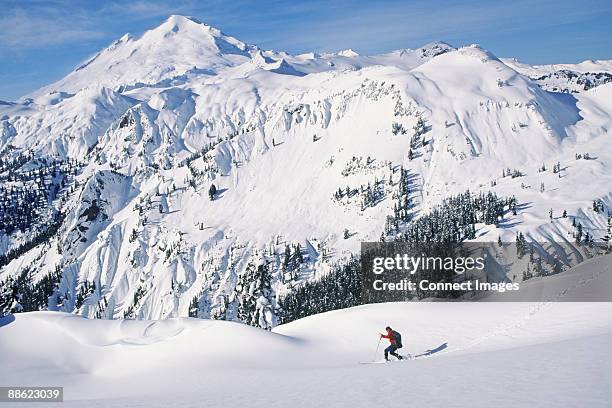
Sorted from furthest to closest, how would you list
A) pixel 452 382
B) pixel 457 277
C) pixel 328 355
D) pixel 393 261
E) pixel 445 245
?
pixel 393 261 → pixel 445 245 → pixel 457 277 → pixel 328 355 → pixel 452 382

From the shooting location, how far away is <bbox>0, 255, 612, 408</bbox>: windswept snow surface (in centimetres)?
1457

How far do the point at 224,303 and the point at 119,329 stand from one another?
128552 millimetres

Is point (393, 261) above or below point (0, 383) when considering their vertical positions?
above

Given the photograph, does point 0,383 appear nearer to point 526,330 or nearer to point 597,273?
point 526,330

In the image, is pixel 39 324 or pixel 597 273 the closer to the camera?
pixel 39 324

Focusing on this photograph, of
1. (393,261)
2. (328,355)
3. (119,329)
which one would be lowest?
(328,355)

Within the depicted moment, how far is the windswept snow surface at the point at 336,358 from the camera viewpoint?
1457 centimetres

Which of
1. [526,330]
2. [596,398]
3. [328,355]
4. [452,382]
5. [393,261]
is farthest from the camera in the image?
[393,261]

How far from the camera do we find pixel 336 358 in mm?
31266

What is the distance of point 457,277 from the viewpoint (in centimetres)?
11194

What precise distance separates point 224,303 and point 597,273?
128678 mm

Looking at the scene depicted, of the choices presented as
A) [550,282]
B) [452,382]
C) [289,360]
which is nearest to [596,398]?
[452,382]

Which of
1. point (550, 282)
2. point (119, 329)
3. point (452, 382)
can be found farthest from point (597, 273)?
point (119, 329)

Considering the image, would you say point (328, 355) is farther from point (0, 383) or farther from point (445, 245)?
point (445, 245)
